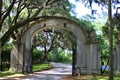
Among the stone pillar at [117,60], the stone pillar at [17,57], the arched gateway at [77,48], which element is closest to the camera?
the stone pillar at [117,60]

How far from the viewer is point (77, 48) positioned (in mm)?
27734

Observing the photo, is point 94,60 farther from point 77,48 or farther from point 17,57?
point 17,57

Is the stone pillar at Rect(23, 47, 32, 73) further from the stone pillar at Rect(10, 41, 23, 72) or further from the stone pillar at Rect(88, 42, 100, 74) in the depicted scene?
the stone pillar at Rect(88, 42, 100, 74)

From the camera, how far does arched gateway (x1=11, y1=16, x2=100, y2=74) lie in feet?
89.2

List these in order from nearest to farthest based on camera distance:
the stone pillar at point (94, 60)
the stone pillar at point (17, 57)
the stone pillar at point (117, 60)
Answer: the stone pillar at point (117, 60) → the stone pillar at point (94, 60) → the stone pillar at point (17, 57)

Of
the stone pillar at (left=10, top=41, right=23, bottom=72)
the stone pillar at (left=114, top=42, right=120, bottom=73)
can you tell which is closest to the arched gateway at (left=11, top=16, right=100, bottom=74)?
the stone pillar at (left=10, top=41, right=23, bottom=72)

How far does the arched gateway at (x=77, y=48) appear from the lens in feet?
89.2

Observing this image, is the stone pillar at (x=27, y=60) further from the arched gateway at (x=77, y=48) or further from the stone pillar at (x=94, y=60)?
the stone pillar at (x=94, y=60)

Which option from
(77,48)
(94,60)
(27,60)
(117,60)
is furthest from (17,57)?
(117,60)

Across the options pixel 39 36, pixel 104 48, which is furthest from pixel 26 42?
pixel 104 48

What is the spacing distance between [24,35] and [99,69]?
7733 mm

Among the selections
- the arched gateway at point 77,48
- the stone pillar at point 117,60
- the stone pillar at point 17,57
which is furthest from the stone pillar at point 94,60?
the stone pillar at point 17,57

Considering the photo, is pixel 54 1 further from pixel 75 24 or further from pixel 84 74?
pixel 84 74

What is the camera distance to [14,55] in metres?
28.9
